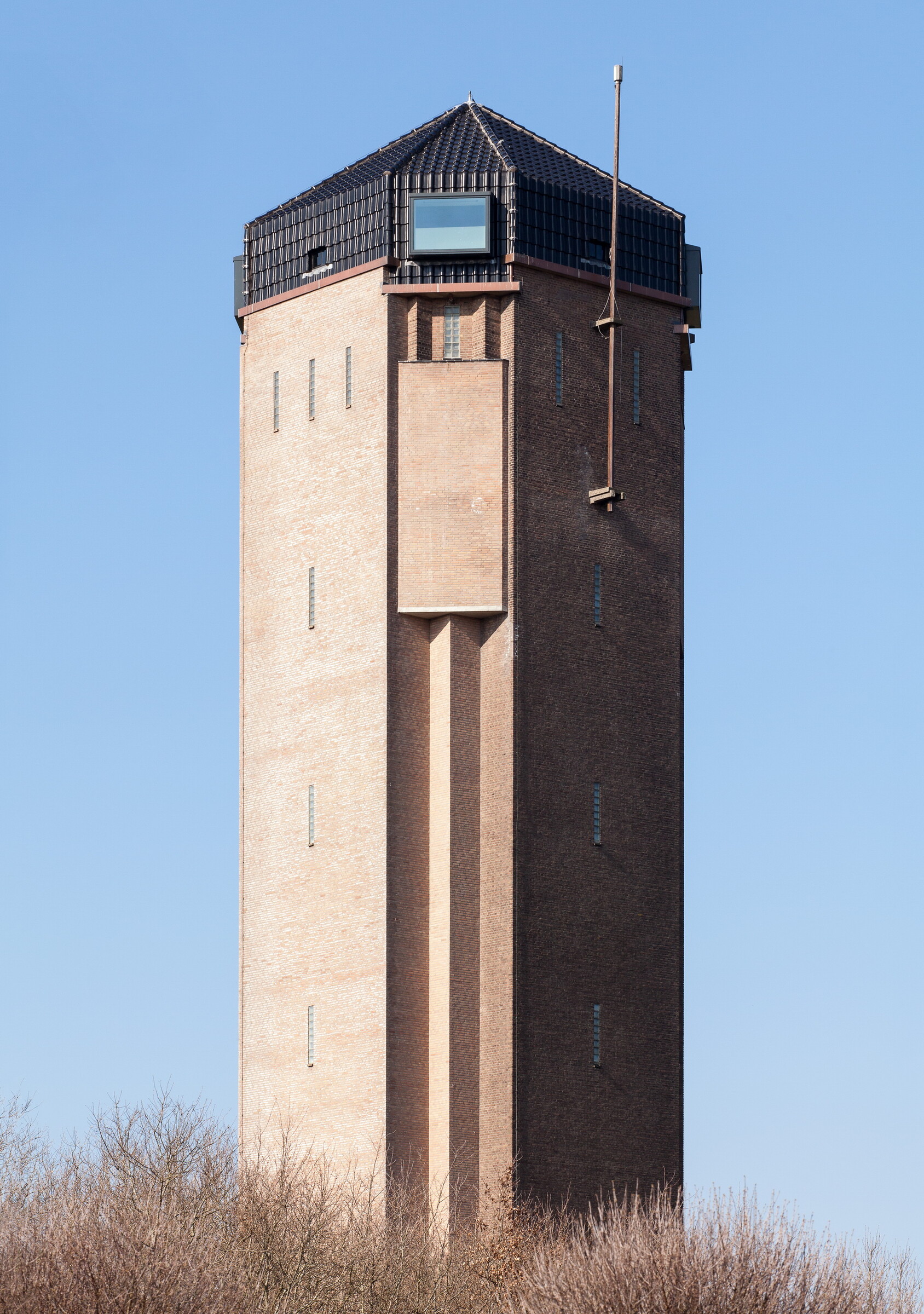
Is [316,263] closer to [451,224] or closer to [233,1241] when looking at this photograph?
[451,224]

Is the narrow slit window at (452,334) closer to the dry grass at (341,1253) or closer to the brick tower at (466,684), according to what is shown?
the brick tower at (466,684)

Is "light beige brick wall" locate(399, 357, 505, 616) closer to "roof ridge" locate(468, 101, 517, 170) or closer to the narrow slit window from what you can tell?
the narrow slit window

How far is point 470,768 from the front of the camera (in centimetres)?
5200

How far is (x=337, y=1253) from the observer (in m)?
47.2

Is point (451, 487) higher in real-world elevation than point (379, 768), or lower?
higher

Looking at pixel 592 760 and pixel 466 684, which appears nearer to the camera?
pixel 466 684

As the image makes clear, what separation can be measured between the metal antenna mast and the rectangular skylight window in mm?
2646

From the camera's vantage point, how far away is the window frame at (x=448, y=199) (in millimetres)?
53219

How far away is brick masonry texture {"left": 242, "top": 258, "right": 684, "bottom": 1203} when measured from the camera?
51094mm

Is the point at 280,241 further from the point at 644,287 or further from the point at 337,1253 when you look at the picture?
the point at 337,1253

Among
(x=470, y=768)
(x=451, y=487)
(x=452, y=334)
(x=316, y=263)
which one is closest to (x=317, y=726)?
(x=470, y=768)

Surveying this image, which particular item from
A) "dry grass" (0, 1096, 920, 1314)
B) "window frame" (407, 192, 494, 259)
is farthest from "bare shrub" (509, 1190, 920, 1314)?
"window frame" (407, 192, 494, 259)

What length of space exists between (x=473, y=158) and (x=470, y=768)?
12007mm

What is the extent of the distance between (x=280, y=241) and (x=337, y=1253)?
20.6m
